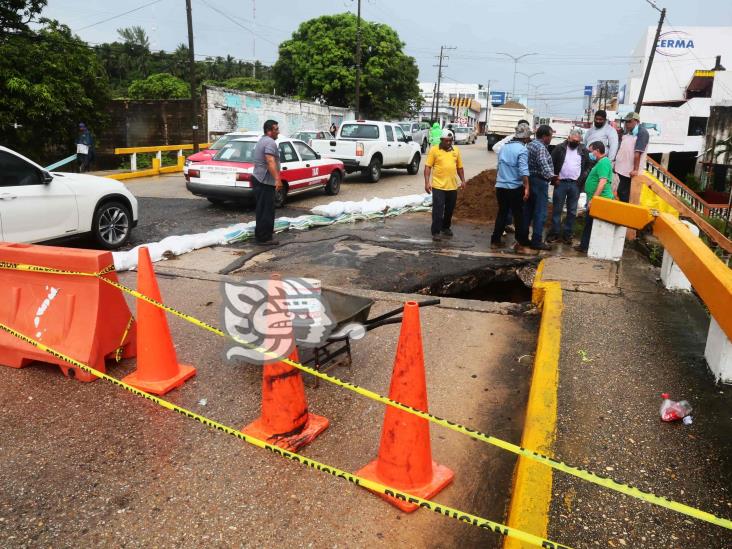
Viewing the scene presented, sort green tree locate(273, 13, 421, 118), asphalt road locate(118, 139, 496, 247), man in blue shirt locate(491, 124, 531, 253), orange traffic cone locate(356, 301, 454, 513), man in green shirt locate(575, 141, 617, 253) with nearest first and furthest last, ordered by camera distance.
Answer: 1. orange traffic cone locate(356, 301, 454, 513)
2. man in green shirt locate(575, 141, 617, 253)
3. man in blue shirt locate(491, 124, 531, 253)
4. asphalt road locate(118, 139, 496, 247)
5. green tree locate(273, 13, 421, 118)

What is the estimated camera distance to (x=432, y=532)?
9.27 feet

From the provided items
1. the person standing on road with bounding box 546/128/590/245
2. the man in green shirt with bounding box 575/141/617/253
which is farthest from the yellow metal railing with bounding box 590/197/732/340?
the person standing on road with bounding box 546/128/590/245

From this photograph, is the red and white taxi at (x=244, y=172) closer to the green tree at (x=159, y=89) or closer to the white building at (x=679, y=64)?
the white building at (x=679, y=64)

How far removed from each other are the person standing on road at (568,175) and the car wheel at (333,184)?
7.31 m

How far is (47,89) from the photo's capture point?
19.3m

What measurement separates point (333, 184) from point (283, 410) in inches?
476

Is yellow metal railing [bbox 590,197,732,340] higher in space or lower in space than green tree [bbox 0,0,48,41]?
lower

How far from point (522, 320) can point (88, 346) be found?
3889 millimetres

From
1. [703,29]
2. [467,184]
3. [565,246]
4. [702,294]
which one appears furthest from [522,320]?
[703,29]

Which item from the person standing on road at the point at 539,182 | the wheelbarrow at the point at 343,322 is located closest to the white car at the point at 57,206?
the wheelbarrow at the point at 343,322

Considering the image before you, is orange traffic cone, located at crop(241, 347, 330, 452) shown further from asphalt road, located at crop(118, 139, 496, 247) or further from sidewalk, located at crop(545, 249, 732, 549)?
asphalt road, located at crop(118, 139, 496, 247)

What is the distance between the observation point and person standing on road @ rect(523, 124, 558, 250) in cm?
808

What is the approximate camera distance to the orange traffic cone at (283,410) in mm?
3482

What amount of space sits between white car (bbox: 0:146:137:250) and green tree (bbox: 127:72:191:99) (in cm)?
4518
